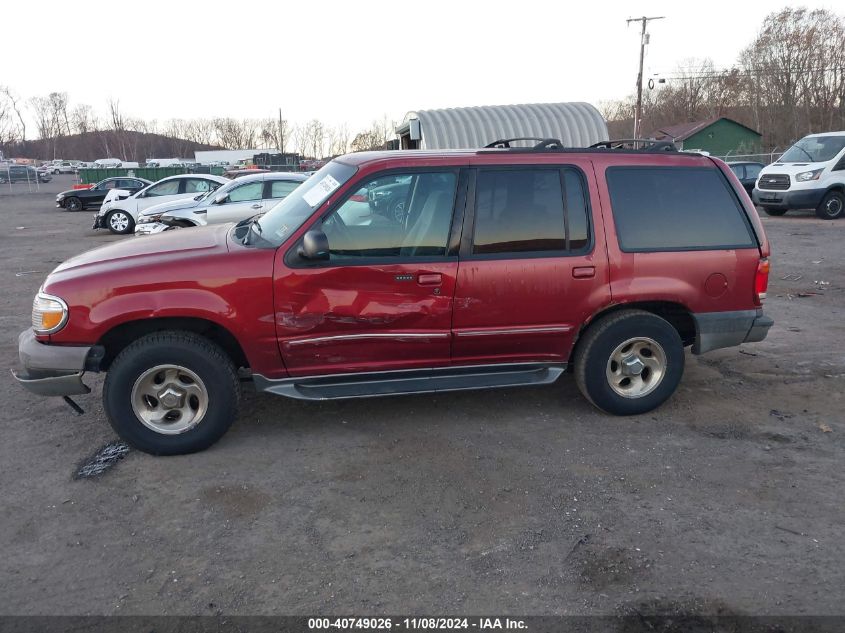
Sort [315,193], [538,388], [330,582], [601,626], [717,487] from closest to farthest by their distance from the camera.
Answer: [601,626] < [330,582] < [717,487] < [315,193] < [538,388]

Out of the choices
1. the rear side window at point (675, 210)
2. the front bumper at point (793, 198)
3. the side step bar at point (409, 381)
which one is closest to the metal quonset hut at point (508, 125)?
the front bumper at point (793, 198)

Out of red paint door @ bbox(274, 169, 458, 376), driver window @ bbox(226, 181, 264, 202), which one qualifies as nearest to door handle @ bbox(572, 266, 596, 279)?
red paint door @ bbox(274, 169, 458, 376)

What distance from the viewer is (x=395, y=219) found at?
446 cm

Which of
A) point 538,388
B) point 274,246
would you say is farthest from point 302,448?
point 538,388

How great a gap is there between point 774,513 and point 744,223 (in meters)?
2.20

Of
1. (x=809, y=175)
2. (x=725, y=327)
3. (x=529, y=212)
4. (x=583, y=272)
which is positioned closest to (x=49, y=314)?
(x=529, y=212)

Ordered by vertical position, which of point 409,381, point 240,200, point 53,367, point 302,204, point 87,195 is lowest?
point 409,381

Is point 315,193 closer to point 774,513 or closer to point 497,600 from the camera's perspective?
point 497,600

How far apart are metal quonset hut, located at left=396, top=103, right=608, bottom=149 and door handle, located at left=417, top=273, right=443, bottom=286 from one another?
10325 mm

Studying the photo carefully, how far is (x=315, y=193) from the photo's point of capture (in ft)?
15.2

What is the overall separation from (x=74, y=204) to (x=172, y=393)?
28.6 metres

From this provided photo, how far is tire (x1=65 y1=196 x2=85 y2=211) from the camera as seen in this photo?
28734 mm

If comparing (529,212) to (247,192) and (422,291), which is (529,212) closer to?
(422,291)

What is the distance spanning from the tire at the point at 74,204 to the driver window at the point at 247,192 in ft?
63.2
